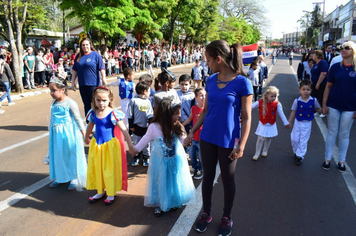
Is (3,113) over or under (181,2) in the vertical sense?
under

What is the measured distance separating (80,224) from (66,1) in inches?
620

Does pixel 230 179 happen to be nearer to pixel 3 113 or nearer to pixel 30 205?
pixel 30 205

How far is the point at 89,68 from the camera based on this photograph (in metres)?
5.52

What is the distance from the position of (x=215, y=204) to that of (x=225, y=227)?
59 cm

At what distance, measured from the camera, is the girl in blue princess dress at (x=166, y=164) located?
3123 millimetres

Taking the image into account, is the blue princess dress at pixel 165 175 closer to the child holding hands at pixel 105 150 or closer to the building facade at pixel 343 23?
the child holding hands at pixel 105 150

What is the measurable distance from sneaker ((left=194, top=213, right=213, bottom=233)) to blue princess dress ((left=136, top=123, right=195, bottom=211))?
38 cm

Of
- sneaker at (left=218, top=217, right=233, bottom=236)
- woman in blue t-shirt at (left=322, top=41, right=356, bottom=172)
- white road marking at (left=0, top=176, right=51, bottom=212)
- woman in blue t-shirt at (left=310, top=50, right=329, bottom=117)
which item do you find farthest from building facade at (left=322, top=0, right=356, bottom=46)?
white road marking at (left=0, top=176, right=51, bottom=212)

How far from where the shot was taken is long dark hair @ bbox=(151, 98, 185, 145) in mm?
3088

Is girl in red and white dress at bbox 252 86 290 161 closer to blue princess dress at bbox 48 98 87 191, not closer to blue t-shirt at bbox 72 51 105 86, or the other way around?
A: blue princess dress at bbox 48 98 87 191

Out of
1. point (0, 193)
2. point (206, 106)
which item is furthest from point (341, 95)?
point (0, 193)

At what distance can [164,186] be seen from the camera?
3.13 metres

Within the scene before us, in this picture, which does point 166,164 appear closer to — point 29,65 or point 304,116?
point 304,116

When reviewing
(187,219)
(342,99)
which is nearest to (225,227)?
(187,219)
